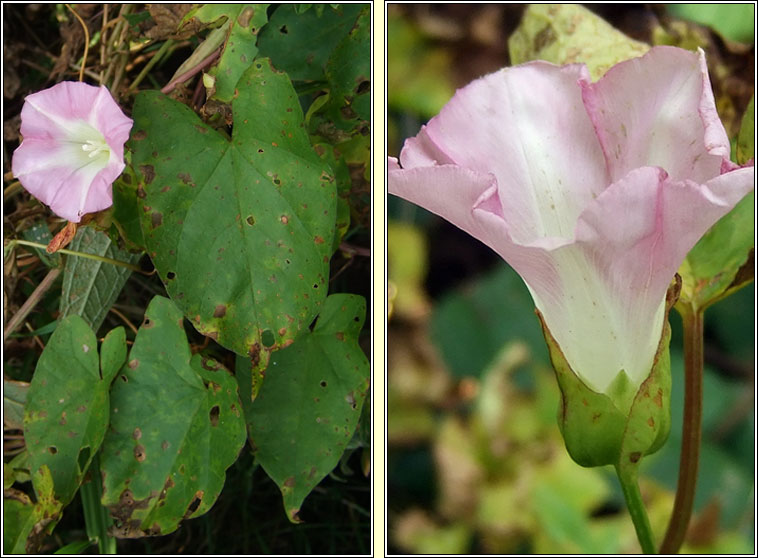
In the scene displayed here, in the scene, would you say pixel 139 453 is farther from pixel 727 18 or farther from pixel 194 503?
pixel 727 18

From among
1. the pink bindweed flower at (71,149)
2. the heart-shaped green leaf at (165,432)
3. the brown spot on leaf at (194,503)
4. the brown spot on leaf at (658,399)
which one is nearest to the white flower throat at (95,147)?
the pink bindweed flower at (71,149)

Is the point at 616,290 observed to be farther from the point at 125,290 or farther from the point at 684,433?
the point at 125,290

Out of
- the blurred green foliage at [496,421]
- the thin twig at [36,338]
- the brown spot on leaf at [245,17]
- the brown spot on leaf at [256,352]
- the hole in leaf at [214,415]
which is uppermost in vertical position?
the brown spot on leaf at [245,17]

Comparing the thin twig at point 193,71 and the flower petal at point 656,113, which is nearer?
the flower petal at point 656,113

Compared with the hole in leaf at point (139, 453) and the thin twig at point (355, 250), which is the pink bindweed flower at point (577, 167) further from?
the hole in leaf at point (139, 453)

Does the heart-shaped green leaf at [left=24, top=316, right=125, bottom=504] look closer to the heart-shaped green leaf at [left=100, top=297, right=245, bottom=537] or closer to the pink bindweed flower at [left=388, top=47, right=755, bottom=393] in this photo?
the heart-shaped green leaf at [left=100, top=297, right=245, bottom=537]

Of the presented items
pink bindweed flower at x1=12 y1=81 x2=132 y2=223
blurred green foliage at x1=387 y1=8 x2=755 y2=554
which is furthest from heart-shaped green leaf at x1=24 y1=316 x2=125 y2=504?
blurred green foliage at x1=387 y1=8 x2=755 y2=554

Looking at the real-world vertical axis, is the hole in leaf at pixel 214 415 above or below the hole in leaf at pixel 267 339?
below

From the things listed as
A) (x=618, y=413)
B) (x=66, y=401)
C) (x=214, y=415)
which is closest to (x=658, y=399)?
(x=618, y=413)
